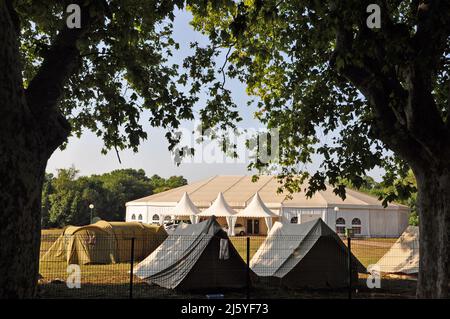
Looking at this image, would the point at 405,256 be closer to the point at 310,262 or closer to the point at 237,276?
the point at 310,262

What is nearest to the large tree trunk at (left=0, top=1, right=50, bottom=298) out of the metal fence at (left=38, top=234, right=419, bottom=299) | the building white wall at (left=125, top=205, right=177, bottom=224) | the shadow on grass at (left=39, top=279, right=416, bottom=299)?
the shadow on grass at (left=39, top=279, right=416, bottom=299)

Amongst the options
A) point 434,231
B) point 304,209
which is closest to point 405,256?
point 434,231

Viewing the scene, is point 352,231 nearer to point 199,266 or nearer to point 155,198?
point 155,198

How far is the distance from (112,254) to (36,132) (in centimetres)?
1650

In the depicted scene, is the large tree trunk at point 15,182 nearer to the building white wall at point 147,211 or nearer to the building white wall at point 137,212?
the building white wall at point 147,211

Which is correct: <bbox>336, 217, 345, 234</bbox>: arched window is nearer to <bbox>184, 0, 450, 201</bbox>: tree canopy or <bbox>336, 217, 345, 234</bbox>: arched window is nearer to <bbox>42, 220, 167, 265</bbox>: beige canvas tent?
<bbox>42, 220, 167, 265</bbox>: beige canvas tent

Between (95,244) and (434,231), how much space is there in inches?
646

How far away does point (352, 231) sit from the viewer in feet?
145

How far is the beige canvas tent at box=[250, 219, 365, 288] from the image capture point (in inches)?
586

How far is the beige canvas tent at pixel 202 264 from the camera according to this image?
45.9ft

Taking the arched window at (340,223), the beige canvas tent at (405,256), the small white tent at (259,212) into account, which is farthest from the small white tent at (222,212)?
the beige canvas tent at (405,256)

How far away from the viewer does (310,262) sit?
15.0 metres

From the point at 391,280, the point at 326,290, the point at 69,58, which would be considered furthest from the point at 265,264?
the point at 69,58

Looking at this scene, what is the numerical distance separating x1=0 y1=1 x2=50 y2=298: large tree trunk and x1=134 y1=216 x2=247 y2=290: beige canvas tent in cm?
867
